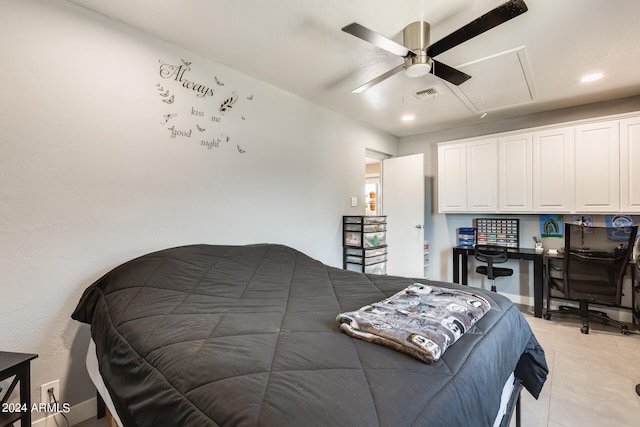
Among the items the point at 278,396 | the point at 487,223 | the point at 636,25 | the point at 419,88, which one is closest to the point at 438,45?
the point at 419,88

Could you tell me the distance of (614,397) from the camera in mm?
1902

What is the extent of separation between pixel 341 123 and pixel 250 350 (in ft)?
10.4

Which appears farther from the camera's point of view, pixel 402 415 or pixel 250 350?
pixel 250 350

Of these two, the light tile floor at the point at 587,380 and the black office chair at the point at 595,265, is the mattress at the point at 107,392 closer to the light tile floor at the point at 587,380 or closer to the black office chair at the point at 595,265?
the light tile floor at the point at 587,380

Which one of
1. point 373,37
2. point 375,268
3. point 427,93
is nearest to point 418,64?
point 373,37

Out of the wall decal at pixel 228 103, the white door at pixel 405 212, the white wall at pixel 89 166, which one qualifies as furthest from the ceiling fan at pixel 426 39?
the white door at pixel 405 212

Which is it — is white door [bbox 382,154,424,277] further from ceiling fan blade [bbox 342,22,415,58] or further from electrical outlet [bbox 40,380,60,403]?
electrical outlet [bbox 40,380,60,403]

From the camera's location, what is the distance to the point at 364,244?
340 cm

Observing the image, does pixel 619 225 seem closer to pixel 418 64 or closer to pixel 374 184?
pixel 418 64

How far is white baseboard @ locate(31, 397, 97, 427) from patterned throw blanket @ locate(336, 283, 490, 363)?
1.74 metres

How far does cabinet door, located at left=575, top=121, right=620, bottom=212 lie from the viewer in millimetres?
3011

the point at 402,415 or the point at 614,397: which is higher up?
the point at 402,415

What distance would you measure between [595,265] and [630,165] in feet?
3.59

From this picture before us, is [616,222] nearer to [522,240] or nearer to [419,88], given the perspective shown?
[522,240]
